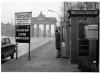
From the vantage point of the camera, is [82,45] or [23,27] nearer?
[82,45]

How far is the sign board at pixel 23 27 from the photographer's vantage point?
Answer: 12.0 metres

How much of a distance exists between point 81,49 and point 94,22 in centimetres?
137

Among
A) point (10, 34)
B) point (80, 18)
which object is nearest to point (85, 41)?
point (80, 18)

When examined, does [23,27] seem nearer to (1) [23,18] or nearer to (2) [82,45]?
(1) [23,18]

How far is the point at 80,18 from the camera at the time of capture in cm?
991

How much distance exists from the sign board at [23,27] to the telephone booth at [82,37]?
2981 millimetres

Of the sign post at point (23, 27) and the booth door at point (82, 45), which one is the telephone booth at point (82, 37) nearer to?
the booth door at point (82, 45)

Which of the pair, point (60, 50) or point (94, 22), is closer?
point (94, 22)

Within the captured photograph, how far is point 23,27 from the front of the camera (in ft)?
39.6

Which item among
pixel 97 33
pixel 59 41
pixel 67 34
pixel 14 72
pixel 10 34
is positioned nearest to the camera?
pixel 97 33

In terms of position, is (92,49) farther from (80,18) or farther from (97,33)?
(97,33)

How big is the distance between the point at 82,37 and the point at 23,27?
3.68 metres

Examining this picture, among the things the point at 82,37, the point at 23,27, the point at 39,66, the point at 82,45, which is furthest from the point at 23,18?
the point at 82,45

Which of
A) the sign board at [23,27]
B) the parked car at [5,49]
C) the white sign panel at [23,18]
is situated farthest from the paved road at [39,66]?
the white sign panel at [23,18]
